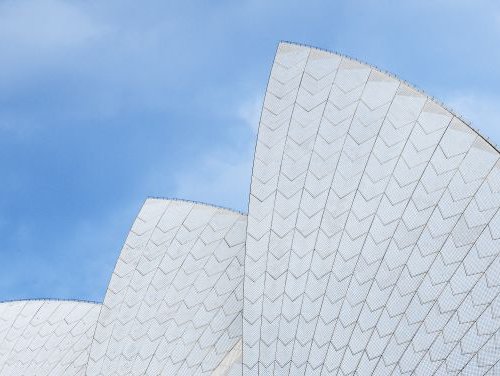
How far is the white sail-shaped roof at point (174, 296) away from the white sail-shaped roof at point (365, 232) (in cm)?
237

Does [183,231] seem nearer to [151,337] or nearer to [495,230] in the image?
[151,337]

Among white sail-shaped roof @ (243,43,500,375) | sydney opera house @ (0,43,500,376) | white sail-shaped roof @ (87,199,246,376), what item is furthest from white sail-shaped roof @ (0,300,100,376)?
white sail-shaped roof @ (243,43,500,375)

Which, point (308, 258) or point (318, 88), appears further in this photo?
point (318, 88)

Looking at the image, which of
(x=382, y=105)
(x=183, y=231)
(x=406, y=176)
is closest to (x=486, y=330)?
(x=406, y=176)

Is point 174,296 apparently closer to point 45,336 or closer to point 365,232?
point 45,336

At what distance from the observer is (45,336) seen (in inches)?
1458

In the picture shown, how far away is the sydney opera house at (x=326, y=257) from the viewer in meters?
24.7

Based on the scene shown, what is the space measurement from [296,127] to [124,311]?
10163mm

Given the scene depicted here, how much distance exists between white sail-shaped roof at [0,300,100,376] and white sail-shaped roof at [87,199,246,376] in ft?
8.51

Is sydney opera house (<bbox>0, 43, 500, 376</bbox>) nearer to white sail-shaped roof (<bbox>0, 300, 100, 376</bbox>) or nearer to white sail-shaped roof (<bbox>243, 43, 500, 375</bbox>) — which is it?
white sail-shaped roof (<bbox>243, 43, 500, 375</bbox>)

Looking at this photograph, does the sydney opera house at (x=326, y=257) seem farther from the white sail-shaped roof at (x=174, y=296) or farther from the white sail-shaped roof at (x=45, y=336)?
the white sail-shaped roof at (x=45, y=336)

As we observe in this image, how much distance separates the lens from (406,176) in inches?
1097

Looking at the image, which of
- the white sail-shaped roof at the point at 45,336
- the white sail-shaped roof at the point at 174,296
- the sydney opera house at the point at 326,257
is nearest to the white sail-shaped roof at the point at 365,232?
the sydney opera house at the point at 326,257

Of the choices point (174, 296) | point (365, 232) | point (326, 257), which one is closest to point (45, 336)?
point (174, 296)
